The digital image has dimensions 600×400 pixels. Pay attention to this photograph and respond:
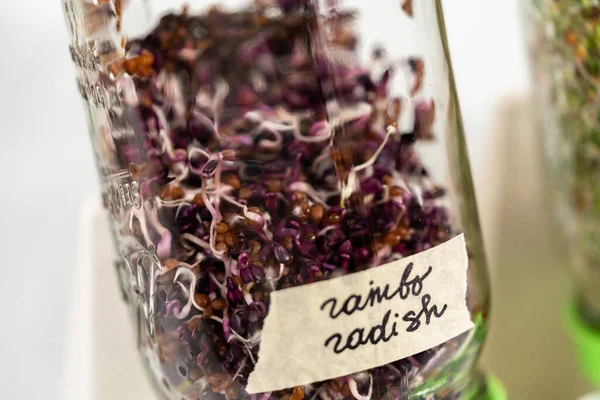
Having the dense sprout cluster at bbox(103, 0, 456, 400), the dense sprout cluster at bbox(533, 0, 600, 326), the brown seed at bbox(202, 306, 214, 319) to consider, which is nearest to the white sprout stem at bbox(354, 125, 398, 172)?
the dense sprout cluster at bbox(103, 0, 456, 400)

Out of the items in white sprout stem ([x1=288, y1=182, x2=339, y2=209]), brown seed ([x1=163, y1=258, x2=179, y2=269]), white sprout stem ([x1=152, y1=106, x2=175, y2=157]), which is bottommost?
brown seed ([x1=163, y1=258, x2=179, y2=269])

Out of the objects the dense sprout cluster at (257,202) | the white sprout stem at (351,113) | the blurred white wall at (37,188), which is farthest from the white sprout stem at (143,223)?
the blurred white wall at (37,188)

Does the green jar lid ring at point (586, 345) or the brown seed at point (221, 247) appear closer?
the brown seed at point (221, 247)

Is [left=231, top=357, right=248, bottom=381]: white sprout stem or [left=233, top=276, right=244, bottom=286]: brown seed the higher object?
[left=233, top=276, right=244, bottom=286]: brown seed

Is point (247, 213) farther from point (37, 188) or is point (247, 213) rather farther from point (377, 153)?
point (37, 188)

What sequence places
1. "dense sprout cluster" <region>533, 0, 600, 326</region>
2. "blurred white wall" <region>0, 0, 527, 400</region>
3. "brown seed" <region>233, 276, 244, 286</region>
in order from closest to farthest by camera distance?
"brown seed" <region>233, 276, 244, 286</region> → "dense sprout cluster" <region>533, 0, 600, 326</region> → "blurred white wall" <region>0, 0, 527, 400</region>

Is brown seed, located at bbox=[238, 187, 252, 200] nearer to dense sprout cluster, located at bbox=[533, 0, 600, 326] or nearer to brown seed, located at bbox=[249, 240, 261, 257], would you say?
brown seed, located at bbox=[249, 240, 261, 257]

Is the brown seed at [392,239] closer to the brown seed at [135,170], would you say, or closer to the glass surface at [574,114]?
the brown seed at [135,170]
